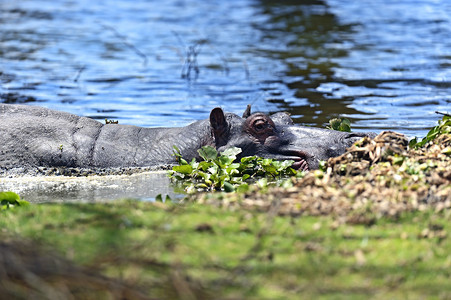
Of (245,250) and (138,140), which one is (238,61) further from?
(245,250)

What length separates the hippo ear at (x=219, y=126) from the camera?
8.20 metres

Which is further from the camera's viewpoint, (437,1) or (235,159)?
(437,1)

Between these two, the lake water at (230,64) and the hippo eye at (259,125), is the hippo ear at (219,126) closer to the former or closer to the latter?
the hippo eye at (259,125)

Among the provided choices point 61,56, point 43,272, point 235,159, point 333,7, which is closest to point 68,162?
point 235,159

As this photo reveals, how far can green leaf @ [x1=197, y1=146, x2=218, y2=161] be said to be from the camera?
25.2ft

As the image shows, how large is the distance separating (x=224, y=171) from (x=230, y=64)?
29.8ft

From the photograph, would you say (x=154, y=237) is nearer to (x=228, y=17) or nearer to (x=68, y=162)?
(x=68, y=162)

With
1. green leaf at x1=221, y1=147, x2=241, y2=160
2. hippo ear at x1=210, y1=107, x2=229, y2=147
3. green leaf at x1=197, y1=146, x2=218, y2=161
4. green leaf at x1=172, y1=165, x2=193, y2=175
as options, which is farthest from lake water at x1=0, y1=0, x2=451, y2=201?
hippo ear at x1=210, y1=107, x2=229, y2=147

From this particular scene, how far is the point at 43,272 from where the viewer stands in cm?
314

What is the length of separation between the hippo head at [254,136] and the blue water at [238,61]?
254 cm

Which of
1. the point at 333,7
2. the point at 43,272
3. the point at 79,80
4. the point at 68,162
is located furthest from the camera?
the point at 333,7

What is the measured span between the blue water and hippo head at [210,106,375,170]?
240cm

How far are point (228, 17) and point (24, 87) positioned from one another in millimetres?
11691

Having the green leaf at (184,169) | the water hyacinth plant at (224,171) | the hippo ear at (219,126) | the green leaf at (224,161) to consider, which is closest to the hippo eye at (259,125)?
the hippo ear at (219,126)
